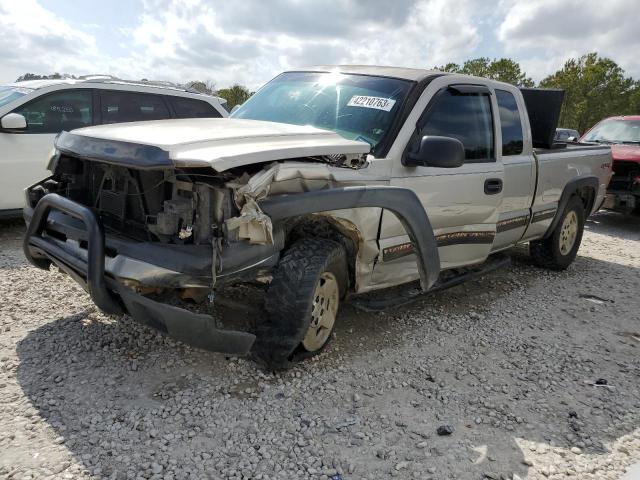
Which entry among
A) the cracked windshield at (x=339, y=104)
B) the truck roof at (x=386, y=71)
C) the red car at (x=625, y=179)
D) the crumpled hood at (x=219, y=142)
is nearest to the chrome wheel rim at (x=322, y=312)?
the crumpled hood at (x=219, y=142)

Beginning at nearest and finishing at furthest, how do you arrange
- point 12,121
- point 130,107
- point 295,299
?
point 295,299 < point 12,121 < point 130,107

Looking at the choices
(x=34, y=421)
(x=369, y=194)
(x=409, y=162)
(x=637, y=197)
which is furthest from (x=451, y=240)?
(x=637, y=197)

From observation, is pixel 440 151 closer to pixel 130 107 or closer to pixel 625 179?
pixel 130 107

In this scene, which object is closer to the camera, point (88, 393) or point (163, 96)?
point (88, 393)

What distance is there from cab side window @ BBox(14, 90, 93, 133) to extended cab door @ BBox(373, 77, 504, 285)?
4.22 m

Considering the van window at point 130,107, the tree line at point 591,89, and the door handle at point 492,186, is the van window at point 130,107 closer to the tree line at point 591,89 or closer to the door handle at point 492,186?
the door handle at point 492,186

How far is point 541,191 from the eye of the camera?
545 cm

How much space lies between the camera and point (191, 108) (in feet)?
24.0

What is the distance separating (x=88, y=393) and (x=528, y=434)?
7.81ft

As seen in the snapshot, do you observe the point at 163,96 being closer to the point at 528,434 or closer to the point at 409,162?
the point at 409,162

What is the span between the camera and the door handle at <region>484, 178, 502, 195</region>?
4.51 m

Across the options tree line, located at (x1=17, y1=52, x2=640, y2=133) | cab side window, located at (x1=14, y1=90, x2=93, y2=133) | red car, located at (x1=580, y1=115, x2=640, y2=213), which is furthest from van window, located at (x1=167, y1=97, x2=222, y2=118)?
tree line, located at (x1=17, y1=52, x2=640, y2=133)

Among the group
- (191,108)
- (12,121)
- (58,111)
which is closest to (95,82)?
(58,111)

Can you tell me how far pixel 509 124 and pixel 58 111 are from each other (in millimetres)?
4785
